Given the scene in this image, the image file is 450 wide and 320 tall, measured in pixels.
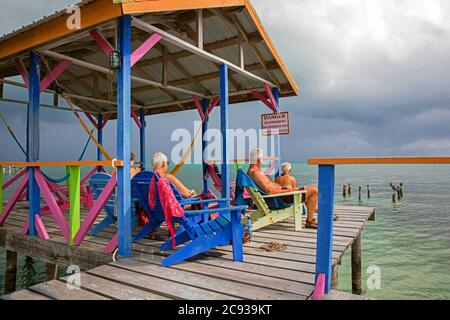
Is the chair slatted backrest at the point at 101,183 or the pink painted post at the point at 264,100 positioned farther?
the pink painted post at the point at 264,100

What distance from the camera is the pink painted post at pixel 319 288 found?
8.07 feet

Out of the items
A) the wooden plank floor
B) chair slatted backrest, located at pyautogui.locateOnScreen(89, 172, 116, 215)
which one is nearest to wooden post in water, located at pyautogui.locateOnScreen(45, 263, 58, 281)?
the wooden plank floor

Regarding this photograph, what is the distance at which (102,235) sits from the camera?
189 inches

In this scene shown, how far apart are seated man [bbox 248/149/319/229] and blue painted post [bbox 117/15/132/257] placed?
2.35 m

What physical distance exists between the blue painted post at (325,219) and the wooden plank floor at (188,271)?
32 cm

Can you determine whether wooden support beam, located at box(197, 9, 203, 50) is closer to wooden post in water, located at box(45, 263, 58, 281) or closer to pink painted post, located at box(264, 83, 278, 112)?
pink painted post, located at box(264, 83, 278, 112)

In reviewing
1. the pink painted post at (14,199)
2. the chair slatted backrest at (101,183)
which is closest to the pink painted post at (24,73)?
the pink painted post at (14,199)

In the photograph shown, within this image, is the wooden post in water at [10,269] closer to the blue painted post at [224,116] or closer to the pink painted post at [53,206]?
the pink painted post at [53,206]

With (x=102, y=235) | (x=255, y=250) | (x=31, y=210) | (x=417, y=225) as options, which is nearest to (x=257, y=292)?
(x=255, y=250)

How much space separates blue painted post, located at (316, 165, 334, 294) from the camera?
247 centimetres

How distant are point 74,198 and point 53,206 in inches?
25.5

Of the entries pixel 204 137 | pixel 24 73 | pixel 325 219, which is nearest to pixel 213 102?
pixel 204 137

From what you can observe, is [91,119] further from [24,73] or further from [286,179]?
[286,179]
